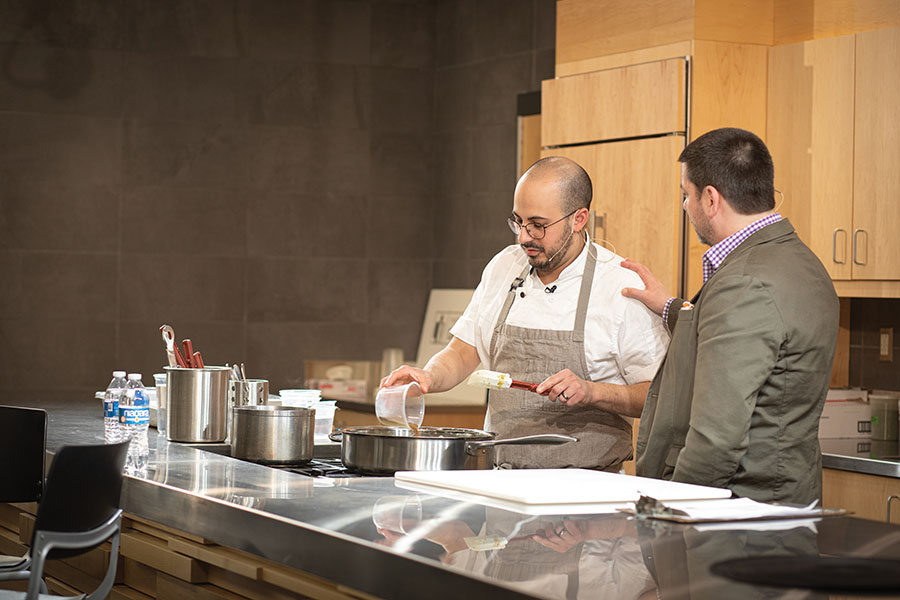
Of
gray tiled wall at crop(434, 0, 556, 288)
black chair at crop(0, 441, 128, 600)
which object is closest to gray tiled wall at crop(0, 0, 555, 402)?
gray tiled wall at crop(434, 0, 556, 288)

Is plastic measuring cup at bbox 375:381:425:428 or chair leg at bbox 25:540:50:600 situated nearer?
chair leg at bbox 25:540:50:600

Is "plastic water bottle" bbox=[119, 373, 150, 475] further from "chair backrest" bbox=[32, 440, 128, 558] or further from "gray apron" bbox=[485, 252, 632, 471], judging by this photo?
"gray apron" bbox=[485, 252, 632, 471]

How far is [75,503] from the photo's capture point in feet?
6.73

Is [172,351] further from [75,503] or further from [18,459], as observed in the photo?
A: [75,503]

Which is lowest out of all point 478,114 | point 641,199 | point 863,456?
point 863,456

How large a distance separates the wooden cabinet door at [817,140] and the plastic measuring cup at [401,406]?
1.89 meters

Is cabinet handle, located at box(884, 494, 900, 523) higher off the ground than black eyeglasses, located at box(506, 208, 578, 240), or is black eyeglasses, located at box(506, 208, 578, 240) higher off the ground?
black eyeglasses, located at box(506, 208, 578, 240)

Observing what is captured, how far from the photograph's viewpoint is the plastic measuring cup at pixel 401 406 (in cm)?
247

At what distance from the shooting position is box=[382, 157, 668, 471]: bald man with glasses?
2.85 m

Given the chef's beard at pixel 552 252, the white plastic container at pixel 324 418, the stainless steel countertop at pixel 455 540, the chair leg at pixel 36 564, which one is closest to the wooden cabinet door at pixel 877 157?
the chef's beard at pixel 552 252

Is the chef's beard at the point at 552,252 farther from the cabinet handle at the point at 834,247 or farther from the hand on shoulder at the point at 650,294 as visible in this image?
the cabinet handle at the point at 834,247

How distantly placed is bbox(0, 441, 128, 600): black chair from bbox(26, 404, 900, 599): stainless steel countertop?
0.10 metres

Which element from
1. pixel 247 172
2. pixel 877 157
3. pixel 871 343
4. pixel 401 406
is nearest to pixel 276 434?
pixel 401 406

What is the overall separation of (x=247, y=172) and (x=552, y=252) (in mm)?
3755
